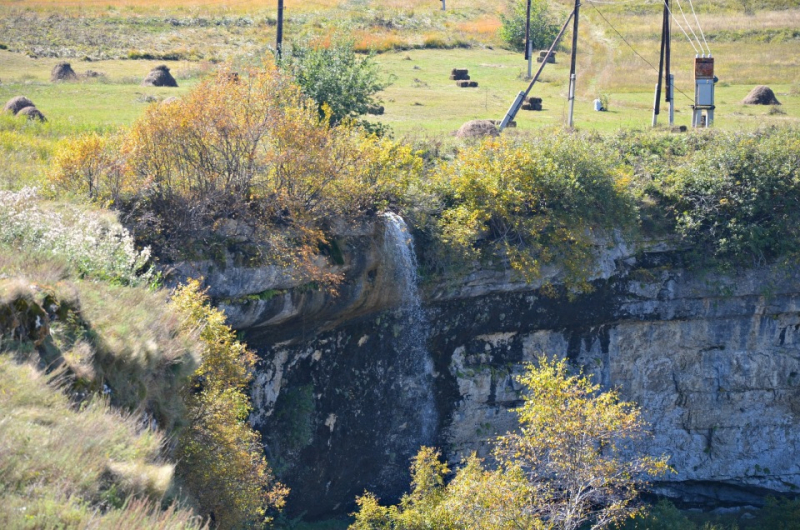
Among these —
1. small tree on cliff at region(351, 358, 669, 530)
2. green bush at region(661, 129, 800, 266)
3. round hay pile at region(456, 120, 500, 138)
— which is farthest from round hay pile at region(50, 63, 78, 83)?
small tree on cliff at region(351, 358, 669, 530)

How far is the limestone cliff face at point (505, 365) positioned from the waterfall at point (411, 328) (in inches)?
2.6

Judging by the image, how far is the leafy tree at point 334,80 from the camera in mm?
30672

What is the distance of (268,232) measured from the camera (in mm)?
21359

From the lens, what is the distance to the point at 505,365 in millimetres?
26125

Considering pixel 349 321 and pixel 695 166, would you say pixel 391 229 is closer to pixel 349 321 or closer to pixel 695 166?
pixel 349 321

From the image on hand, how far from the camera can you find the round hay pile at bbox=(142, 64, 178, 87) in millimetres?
39344

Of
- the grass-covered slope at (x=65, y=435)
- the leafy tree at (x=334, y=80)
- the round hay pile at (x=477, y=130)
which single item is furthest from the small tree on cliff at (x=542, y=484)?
the leafy tree at (x=334, y=80)

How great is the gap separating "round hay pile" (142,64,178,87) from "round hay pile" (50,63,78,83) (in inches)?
139

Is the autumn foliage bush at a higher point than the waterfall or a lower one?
higher

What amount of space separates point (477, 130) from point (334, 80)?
5.33 metres

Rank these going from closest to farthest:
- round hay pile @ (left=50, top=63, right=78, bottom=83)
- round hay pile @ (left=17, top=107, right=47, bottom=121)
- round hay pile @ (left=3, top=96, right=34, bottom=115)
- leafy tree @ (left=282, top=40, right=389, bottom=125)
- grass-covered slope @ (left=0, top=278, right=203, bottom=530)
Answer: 1. grass-covered slope @ (left=0, top=278, right=203, bottom=530)
2. round hay pile @ (left=17, top=107, right=47, bottom=121)
3. round hay pile @ (left=3, top=96, right=34, bottom=115)
4. leafy tree @ (left=282, top=40, right=389, bottom=125)
5. round hay pile @ (left=50, top=63, right=78, bottom=83)

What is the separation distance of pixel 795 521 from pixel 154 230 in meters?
19.6

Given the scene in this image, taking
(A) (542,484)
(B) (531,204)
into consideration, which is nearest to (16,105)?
(B) (531,204)

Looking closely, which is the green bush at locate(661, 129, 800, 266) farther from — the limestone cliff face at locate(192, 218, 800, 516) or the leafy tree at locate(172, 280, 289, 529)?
the leafy tree at locate(172, 280, 289, 529)
